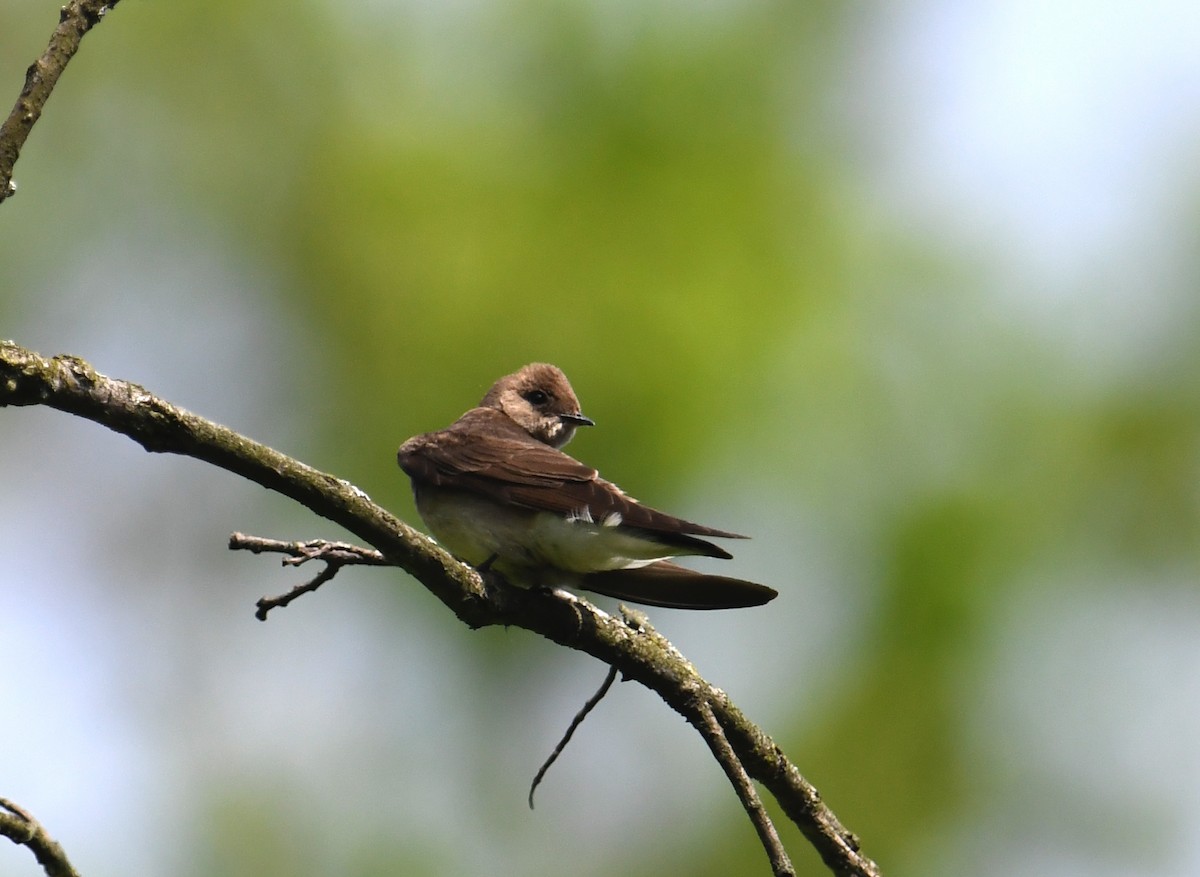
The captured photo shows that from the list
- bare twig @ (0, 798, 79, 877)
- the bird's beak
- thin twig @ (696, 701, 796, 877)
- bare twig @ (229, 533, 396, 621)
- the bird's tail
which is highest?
the bird's beak

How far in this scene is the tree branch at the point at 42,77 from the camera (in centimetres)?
301

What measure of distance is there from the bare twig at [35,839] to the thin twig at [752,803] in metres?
1.65

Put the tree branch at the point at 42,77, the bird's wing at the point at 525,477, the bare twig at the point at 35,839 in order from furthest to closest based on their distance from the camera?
the bird's wing at the point at 525,477 → the tree branch at the point at 42,77 → the bare twig at the point at 35,839

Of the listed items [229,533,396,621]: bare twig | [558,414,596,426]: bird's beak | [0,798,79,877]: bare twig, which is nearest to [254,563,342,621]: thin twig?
[229,533,396,621]: bare twig

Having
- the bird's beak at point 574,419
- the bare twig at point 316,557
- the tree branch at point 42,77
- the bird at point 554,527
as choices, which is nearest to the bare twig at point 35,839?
the bare twig at point 316,557

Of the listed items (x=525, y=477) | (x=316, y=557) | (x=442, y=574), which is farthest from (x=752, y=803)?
(x=525, y=477)

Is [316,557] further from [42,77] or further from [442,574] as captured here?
[42,77]

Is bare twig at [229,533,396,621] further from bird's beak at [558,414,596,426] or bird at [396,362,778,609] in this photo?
bird's beak at [558,414,596,426]

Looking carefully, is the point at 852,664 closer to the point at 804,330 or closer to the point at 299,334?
the point at 804,330

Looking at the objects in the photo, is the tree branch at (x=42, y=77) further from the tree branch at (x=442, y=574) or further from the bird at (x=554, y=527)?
the bird at (x=554, y=527)

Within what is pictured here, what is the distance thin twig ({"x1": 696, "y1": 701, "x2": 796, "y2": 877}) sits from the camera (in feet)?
10.8

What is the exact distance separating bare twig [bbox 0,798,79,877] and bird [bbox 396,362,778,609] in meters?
2.21

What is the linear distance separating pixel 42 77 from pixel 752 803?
2557mm

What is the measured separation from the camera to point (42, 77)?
3.10 metres
